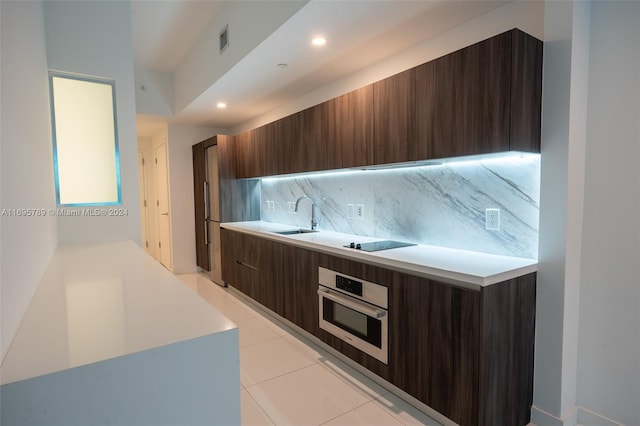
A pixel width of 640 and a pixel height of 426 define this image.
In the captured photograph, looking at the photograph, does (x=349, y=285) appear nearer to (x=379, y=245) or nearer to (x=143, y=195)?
(x=379, y=245)

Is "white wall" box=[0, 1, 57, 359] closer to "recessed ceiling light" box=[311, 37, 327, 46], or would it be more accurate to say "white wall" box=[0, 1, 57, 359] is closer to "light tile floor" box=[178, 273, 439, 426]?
"light tile floor" box=[178, 273, 439, 426]

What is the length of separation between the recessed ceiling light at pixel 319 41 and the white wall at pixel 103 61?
56.1 inches

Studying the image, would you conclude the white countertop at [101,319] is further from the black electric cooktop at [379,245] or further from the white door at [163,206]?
the white door at [163,206]

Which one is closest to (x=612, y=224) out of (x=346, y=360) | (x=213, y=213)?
(x=346, y=360)

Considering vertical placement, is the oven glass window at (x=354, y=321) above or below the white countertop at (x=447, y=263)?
below

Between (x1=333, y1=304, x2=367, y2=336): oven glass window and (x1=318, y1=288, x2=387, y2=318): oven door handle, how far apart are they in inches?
2.5

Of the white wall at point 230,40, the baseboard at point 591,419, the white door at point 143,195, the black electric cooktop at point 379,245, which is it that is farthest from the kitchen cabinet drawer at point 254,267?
the white door at point 143,195

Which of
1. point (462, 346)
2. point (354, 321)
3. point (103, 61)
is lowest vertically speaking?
point (354, 321)

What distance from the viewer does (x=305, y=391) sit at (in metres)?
2.21

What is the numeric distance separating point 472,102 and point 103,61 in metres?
2.58

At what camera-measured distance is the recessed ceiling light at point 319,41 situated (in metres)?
2.40

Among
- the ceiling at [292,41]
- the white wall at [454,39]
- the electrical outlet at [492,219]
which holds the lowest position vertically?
the electrical outlet at [492,219]

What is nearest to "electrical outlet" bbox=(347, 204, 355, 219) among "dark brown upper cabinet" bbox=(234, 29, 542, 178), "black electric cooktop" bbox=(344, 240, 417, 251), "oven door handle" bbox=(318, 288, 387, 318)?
"dark brown upper cabinet" bbox=(234, 29, 542, 178)

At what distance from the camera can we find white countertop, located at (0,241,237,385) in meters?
0.77
